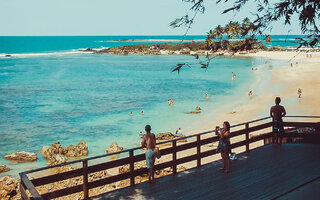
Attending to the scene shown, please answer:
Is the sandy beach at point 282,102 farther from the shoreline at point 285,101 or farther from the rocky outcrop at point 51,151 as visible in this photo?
the rocky outcrop at point 51,151

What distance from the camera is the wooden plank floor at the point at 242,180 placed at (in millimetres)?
7637

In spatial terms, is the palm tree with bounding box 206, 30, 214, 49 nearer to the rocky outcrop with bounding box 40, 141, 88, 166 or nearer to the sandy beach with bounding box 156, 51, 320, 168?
the sandy beach with bounding box 156, 51, 320, 168

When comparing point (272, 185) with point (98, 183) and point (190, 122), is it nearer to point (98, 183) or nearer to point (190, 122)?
point (98, 183)

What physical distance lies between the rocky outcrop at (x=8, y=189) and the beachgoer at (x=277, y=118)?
945 centimetres

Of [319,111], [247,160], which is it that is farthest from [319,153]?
[319,111]

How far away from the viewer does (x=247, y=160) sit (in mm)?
10148

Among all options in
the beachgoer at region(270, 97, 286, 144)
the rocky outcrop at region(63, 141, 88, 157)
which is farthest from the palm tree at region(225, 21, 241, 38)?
the rocky outcrop at region(63, 141, 88, 157)

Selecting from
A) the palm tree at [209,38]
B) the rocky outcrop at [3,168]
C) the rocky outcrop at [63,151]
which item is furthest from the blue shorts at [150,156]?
the rocky outcrop at [3,168]

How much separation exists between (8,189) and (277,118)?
32.1 ft

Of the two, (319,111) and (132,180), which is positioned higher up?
(132,180)

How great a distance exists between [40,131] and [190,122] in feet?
40.1

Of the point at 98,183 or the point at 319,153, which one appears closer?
the point at 98,183

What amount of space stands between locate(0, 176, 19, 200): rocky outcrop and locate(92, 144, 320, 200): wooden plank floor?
7114 millimetres

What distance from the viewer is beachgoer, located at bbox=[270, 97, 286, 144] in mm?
11298
